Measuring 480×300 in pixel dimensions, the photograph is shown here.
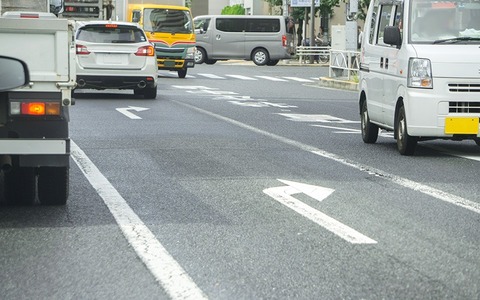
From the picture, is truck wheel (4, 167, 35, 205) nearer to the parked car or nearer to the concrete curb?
the parked car

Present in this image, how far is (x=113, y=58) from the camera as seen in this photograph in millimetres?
25969

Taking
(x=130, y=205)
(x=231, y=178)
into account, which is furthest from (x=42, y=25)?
(x=231, y=178)

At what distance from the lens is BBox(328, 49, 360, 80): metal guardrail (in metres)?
35.7

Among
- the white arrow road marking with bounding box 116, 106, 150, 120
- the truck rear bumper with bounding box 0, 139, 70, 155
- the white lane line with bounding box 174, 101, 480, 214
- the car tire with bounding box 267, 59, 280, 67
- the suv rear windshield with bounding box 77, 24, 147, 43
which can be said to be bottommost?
the car tire with bounding box 267, 59, 280, 67

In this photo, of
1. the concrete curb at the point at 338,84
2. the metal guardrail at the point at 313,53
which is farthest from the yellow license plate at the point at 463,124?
the metal guardrail at the point at 313,53

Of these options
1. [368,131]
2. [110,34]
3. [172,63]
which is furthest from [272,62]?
[368,131]

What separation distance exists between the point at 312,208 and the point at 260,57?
47.8 m

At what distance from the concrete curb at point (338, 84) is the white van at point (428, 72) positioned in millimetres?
18814

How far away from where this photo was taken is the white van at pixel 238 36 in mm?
54562

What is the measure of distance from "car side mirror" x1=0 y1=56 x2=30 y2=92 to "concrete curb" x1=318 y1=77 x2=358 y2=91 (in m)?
27.7

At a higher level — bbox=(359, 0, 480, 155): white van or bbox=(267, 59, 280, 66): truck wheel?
bbox=(359, 0, 480, 155): white van

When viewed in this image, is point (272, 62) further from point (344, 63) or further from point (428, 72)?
point (428, 72)

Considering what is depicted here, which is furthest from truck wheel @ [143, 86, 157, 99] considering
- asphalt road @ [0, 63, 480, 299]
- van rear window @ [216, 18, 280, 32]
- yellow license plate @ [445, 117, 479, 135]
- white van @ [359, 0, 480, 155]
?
van rear window @ [216, 18, 280, 32]

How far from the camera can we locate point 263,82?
39.3 metres
